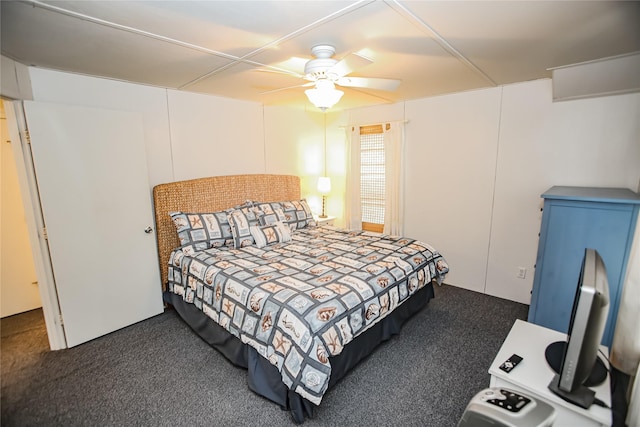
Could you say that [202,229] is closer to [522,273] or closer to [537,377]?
[537,377]

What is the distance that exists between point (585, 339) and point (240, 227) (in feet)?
9.14

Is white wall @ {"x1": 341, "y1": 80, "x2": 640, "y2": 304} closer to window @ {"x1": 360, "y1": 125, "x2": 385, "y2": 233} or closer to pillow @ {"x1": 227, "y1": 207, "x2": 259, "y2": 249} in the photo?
window @ {"x1": 360, "y1": 125, "x2": 385, "y2": 233}

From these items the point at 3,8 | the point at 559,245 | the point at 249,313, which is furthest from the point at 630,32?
the point at 3,8

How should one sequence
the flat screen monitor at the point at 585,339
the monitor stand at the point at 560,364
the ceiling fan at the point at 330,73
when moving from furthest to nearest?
the ceiling fan at the point at 330,73
the monitor stand at the point at 560,364
the flat screen monitor at the point at 585,339

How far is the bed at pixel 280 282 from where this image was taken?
5.88 ft

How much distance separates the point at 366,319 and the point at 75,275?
249 centimetres

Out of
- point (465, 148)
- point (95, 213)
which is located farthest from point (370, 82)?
point (95, 213)

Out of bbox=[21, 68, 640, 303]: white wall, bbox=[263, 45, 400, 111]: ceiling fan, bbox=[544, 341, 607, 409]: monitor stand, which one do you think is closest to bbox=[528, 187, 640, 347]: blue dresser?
bbox=[21, 68, 640, 303]: white wall

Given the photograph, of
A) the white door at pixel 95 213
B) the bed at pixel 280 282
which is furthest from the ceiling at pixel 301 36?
the bed at pixel 280 282

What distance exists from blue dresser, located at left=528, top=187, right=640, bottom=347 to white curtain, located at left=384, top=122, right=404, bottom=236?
1817 mm

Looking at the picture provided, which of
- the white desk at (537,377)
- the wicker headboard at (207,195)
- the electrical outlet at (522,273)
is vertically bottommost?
the electrical outlet at (522,273)

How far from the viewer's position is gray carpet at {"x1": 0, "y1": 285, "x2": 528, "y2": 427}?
71.4 inches

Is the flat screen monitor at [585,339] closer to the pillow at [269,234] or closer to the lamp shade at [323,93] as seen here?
the lamp shade at [323,93]

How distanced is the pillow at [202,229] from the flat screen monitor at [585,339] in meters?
2.80
